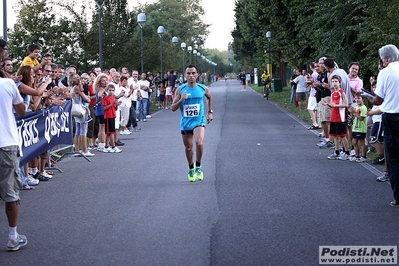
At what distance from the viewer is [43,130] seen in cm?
1280

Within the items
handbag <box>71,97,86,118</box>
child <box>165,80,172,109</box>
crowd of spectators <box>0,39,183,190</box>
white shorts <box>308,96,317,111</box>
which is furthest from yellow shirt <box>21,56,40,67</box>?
child <box>165,80,172,109</box>

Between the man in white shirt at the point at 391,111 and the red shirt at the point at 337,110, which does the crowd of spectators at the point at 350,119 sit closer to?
the red shirt at the point at 337,110

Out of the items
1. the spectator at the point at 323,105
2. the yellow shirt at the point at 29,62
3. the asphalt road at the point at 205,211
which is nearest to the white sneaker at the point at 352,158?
the asphalt road at the point at 205,211

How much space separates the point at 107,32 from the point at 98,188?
26023 mm

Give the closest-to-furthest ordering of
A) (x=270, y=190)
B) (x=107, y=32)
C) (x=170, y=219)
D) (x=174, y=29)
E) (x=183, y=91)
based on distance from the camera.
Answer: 1. (x=170, y=219)
2. (x=270, y=190)
3. (x=183, y=91)
4. (x=107, y=32)
5. (x=174, y=29)

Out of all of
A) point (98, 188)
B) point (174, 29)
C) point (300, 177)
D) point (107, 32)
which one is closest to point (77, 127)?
point (98, 188)

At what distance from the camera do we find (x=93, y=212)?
9.48m

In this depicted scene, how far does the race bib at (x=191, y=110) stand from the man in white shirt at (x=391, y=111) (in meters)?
3.25

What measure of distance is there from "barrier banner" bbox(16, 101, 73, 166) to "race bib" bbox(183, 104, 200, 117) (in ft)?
8.11

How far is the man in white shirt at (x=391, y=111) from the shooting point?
9.60 m

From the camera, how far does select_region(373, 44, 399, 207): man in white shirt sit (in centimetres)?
960

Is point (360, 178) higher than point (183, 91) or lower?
lower

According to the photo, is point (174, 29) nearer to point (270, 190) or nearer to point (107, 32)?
point (107, 32)

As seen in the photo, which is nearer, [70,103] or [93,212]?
A: [93,212]
